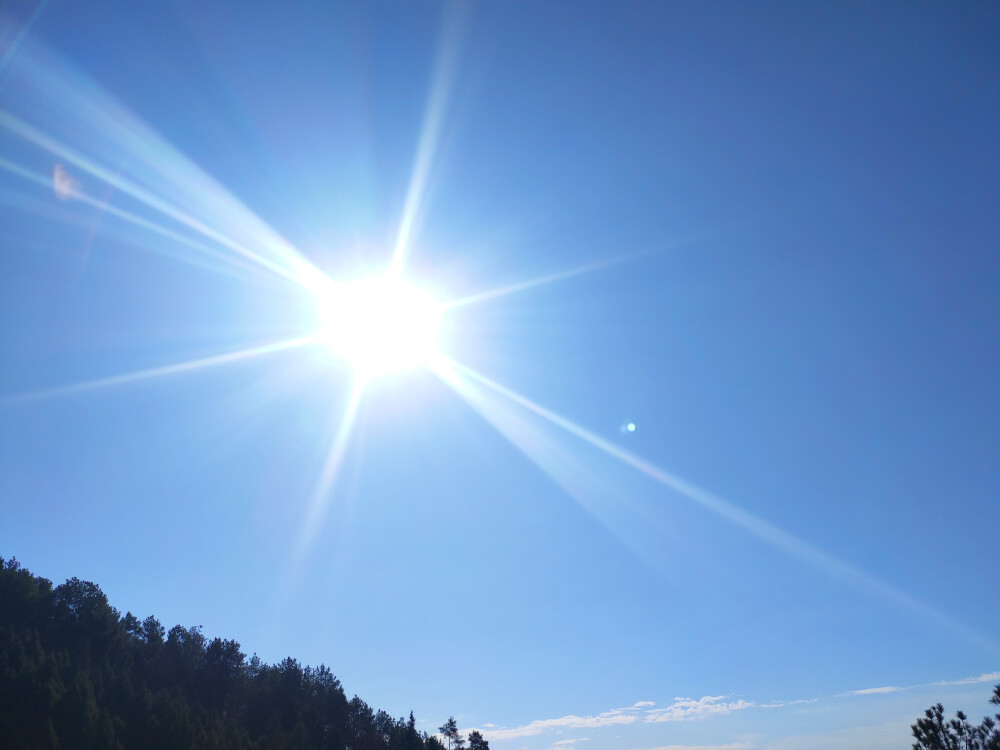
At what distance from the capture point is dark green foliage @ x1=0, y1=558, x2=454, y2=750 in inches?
1716

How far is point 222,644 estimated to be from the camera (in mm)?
74125

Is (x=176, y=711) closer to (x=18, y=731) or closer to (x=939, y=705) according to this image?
(x=18, y=731)

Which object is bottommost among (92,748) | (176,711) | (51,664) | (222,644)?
(92,748)

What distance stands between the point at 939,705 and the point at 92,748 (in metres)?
74.8

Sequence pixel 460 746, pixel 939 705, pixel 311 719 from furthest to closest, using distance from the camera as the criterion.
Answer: pixel 460 746 < pixel 311 719 < pixel 939 705

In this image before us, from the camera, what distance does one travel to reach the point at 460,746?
298 ft

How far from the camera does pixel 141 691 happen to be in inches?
2058

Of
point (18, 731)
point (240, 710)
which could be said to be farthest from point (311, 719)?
point (18, 731)

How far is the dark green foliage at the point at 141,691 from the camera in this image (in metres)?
43.6

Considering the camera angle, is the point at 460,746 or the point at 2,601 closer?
the point at 2,601

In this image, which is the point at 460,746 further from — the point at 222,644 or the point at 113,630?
the point at 113,630

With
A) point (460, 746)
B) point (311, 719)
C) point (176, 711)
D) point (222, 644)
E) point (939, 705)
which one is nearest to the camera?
point (176, 711)

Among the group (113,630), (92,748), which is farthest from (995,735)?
(113,630)

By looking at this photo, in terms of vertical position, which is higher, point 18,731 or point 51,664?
point 51,664
